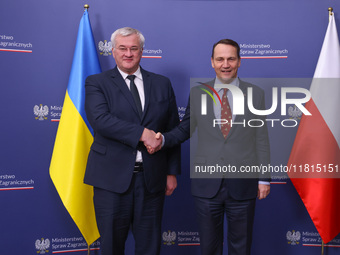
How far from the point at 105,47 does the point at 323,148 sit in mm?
1971

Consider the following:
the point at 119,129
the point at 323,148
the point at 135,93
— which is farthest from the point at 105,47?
the point at 323,148

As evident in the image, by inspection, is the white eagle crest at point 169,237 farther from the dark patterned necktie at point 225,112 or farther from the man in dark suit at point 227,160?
the dark patterned necktie at point 225,112

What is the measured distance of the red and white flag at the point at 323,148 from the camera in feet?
8.77

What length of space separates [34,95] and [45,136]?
1.15 ft

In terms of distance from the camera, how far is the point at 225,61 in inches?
80.8

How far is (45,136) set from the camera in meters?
2.82

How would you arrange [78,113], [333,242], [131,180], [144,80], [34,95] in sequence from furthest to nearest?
[333,242] → [34,95] → [78,113] → [144,80] → [131,180]

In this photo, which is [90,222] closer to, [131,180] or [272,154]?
[131,180]

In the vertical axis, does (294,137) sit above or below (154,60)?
below

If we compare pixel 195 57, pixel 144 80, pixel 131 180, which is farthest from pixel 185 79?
pixel 131 180

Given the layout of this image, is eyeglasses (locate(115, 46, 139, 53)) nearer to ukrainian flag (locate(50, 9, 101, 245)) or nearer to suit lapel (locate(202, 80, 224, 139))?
suit lapel (locate(202, 80, 224, 139))

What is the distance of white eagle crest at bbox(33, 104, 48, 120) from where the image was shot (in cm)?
280

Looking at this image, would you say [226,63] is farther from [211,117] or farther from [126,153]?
[126,153]

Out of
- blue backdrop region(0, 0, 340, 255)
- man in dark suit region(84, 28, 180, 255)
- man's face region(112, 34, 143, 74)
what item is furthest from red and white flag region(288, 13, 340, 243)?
man's face region(112, 34, 143, 74)
